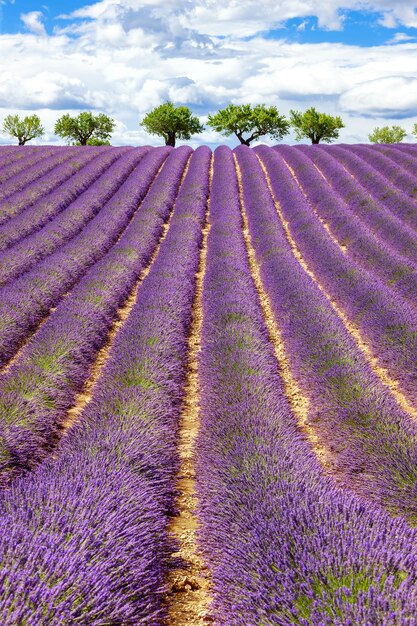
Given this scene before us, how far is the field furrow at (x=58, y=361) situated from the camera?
4.21 metres

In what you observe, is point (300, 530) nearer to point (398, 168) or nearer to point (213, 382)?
point (213, 382)

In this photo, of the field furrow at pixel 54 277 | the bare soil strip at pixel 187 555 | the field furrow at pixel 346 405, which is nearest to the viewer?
the bare soil strip at pixel 187 555

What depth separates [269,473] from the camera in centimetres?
323

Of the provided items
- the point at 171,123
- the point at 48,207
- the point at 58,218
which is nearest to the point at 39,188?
the point at 48,207

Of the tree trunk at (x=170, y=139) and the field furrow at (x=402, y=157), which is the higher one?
the tree trunk at (x=170, y=139)

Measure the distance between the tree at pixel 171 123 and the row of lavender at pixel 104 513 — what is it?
39.3 m

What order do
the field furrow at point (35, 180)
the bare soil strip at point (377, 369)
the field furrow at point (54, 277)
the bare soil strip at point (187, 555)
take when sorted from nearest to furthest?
the bare soil strip at point (187, 555) < the bare soil strip at point (377, 369) < the field furrow at point (54, 277) < the field furrow at point (35, 180)

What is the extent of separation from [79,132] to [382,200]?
37.3 meters

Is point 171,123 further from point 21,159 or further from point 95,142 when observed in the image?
point 21,159

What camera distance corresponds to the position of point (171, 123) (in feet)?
139

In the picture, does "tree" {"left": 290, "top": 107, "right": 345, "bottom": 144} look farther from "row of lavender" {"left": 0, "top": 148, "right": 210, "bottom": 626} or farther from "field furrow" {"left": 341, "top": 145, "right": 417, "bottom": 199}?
"row of lavender" {"left": 0, "top": 148, "right": 210, "bottom": 626}

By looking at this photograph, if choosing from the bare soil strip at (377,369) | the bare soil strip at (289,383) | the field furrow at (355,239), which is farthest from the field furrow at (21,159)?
the bare soil strip at (377,369)

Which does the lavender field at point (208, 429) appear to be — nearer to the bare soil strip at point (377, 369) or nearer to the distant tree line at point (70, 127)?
the bare soil strip at point (377, 369)

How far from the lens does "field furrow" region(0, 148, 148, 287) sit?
10055 millimetres
